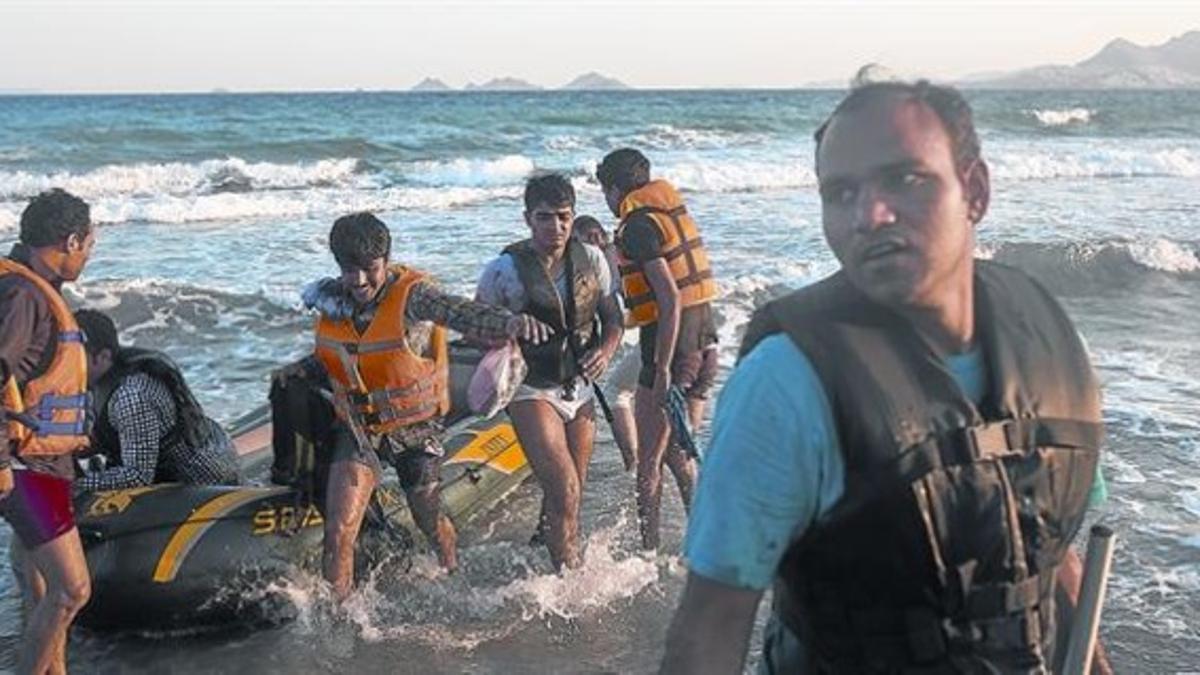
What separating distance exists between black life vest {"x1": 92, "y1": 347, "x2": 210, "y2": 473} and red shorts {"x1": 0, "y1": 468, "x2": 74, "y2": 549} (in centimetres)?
97

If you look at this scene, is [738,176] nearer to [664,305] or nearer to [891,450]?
[664,305]

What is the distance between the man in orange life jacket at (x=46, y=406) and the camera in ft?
14.5

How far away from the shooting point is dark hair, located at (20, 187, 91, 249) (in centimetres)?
457

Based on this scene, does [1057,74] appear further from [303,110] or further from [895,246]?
[895,246]

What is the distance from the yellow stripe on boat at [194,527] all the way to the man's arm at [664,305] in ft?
6.35

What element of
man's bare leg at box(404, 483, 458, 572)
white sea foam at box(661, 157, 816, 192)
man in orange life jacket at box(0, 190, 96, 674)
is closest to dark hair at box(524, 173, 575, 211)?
man's bare leg at box(404, 483, 458, 572)

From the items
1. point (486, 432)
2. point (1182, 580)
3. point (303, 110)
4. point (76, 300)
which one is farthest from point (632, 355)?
point (303, 110)

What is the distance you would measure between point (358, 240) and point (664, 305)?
1605 mm

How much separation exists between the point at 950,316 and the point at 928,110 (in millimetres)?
315

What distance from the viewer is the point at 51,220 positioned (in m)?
4.58

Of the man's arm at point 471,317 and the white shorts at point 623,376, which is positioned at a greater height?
the man's arm at point 471,317

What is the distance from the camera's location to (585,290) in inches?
232

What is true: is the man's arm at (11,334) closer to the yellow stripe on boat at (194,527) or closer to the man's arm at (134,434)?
the man's arm at (134,434)

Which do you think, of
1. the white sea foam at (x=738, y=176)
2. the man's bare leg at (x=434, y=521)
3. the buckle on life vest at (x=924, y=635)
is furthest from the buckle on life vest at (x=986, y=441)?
the white sea foam at (x=738, y=176)
